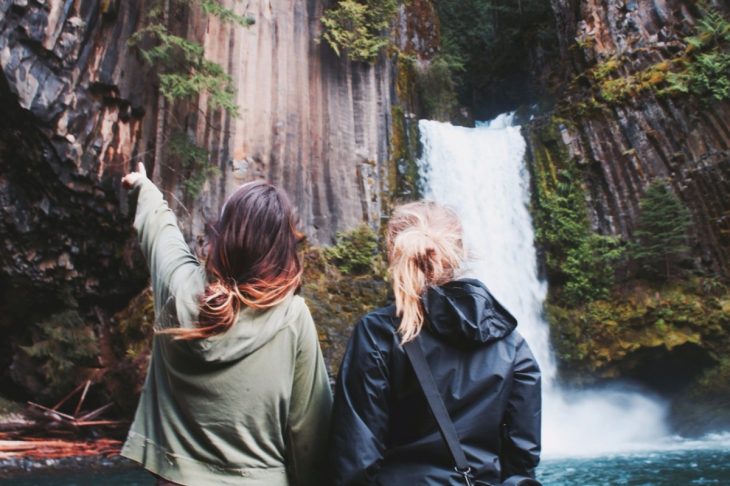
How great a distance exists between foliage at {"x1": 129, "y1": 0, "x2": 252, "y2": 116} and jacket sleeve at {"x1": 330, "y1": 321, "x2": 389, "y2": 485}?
9600 mm

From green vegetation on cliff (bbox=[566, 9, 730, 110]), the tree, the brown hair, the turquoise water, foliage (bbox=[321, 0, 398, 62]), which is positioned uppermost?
foliage (bbox=[321, 0, 398, 62])

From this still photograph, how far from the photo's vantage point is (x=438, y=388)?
2.01m

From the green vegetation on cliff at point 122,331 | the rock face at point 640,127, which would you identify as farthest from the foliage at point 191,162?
the rock face at point 640,127

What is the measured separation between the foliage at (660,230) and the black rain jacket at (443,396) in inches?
478

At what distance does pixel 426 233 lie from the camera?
2.27 meters

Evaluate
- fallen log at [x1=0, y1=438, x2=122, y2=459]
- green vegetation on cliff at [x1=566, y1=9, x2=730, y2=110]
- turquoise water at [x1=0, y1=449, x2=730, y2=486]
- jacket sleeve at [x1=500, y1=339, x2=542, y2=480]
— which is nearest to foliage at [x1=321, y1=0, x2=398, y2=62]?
green vegetation on cliff at [x1=566, y1=9, x2=730, y2=110]

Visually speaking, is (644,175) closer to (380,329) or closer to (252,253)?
(380,329)

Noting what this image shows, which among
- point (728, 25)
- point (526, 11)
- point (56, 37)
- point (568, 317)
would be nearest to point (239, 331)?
point (56, 37)

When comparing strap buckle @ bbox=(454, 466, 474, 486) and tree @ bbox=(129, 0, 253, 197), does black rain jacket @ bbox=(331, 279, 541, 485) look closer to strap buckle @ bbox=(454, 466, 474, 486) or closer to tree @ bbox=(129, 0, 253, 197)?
strap buckle @ bbox=(454, 466, 474, 486)

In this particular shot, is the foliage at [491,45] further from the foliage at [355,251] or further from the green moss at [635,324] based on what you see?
the foliage at [355,251]

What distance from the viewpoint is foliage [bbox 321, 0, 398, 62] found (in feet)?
43.3

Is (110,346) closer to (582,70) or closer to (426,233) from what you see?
(426,233)

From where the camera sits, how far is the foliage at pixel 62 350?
11383 millimetres

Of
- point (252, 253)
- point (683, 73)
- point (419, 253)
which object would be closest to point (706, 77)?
point (683, 73)
